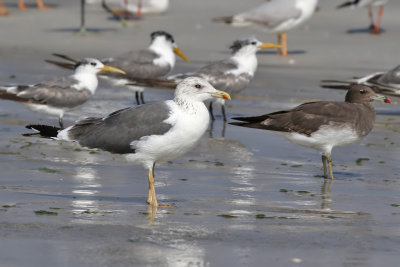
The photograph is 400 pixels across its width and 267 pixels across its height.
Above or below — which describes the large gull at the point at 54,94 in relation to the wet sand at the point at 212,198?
above

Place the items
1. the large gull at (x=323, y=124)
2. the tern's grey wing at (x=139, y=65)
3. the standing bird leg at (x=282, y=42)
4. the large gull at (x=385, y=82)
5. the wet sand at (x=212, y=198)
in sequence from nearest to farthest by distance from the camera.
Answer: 1. the wet sand at (x=212, y=198)
2. the large gull at (x=323, y=124)
3. the large gull at (x=385, y=82)
4. the tern's grey wing at (x=139, y=65)
5. the standing bird leg at (x=282, y=42)

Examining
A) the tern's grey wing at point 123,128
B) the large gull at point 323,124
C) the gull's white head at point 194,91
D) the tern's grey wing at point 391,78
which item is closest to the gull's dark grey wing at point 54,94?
the large gull at point 323,124

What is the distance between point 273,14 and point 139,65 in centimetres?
651

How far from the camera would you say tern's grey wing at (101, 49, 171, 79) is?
1526cm

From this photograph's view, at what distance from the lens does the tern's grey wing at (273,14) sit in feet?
69.3

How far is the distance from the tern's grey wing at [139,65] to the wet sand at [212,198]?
0.50 metres

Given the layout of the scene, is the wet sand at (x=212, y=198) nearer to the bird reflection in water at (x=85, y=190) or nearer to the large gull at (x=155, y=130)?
the bird reflection in water at (x=85, y=190)

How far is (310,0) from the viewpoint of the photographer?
21.4 metres

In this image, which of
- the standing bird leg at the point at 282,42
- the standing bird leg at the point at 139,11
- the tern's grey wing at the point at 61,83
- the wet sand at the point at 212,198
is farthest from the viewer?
the standing bird leg at the point at 139,11

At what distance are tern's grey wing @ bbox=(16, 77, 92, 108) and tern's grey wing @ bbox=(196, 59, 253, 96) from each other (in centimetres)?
219

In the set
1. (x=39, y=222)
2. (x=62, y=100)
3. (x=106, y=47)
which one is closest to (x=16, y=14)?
(x=106, y=47)

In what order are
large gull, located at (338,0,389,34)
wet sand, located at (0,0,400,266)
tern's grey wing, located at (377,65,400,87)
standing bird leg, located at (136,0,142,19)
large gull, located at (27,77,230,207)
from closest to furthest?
wet sand, located at (0,0,400,266) → large gull, located at (27,77,230,207) → tern's grey wing, located at (377,65,400,87) → large gull, located at (338,0,389,34) → standing bird leg, located at (136,0,142,19)

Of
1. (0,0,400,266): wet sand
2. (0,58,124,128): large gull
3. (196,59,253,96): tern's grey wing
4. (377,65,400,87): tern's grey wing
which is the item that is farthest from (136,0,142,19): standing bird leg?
(0,58,124,128): large gull

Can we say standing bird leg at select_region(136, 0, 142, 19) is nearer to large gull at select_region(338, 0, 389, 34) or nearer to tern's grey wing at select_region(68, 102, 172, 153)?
large gull at select_region(338, 0, 389, 34)
